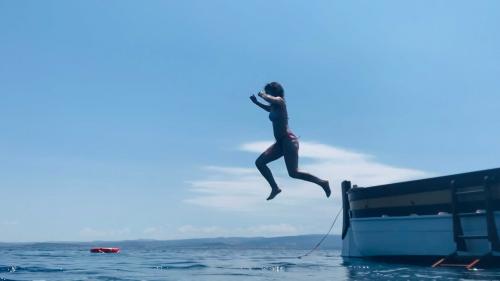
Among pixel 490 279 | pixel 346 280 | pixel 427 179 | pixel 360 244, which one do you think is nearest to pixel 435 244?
pixel 427 179

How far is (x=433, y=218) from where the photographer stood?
1916 centimetres

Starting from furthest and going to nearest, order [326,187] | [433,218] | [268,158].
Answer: [433,218], [326,187], [268,158]

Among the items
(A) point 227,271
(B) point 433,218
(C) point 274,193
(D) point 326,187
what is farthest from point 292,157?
(B) point 433,218

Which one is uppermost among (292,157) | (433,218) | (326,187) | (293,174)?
(292,157)

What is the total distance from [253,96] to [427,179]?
10.5m

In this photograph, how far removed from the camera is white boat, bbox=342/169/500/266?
685 inches

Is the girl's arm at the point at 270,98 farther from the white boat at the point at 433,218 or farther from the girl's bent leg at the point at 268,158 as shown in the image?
the white boat at the point at 433,218

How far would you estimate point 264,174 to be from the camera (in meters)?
11.8

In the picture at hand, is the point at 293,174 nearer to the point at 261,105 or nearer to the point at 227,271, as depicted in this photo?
the point at 261,105

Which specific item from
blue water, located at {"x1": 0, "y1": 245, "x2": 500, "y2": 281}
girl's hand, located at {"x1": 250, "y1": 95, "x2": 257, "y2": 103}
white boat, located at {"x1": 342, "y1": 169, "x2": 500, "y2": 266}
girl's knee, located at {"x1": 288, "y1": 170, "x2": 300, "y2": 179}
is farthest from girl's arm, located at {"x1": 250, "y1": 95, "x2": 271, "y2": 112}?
white boat, located at {"x1": 342, "y1": 169, "x2": 500, "y2": 266}

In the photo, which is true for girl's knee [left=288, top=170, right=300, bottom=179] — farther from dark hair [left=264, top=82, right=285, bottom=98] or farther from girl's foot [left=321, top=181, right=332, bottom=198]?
dark hair [left=264, top=82, right=285, bottom=98]

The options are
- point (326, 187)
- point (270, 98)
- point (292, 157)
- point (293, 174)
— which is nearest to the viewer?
point (270, 98)

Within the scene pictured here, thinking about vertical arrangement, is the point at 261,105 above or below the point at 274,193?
above

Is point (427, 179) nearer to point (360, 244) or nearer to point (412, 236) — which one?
point (412, 236)
